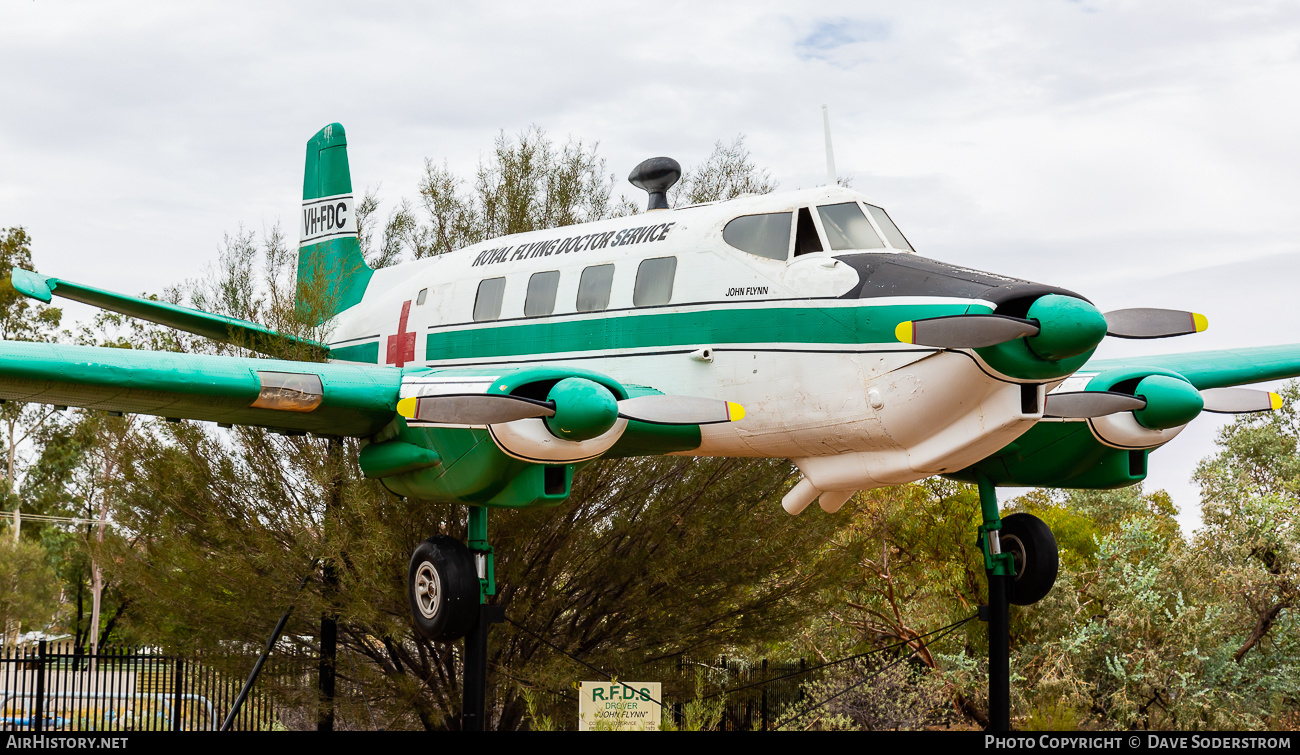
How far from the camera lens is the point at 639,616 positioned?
16.2 m

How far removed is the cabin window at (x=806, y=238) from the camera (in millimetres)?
9961

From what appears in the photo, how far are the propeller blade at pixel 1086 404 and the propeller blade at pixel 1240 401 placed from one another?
1.71m

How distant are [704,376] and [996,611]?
458 centimetres

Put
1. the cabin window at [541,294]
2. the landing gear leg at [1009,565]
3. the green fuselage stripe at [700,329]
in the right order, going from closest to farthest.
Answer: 1. the green fuselage stripe at [700,329]
2. the cabin window at [541,294]
3. the landing gear leg at [1009,565]

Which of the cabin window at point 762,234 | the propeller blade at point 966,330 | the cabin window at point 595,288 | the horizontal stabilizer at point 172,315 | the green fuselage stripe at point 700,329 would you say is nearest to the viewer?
the propeller blade at point 966,330

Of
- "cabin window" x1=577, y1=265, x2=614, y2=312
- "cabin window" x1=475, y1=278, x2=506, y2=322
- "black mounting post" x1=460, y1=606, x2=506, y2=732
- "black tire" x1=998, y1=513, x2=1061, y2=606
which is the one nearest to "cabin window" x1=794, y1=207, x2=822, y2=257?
"cabin window" x1=577, y1=265, x2=614, y2=312

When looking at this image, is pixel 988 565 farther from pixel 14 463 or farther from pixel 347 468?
pixel 14 463

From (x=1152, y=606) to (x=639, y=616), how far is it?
6985 millimetres

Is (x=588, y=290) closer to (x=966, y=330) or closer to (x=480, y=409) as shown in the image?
(x=480, y=409)

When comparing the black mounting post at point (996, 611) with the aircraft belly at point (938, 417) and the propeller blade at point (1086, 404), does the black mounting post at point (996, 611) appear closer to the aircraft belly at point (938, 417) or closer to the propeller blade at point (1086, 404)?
the propeller blade at point (1086, 404)

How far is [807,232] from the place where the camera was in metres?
10.0

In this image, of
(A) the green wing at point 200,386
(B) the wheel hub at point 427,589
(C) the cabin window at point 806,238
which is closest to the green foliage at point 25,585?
(A) the green wing at point 200,386

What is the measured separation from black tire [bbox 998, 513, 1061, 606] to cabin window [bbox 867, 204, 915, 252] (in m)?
3.72
